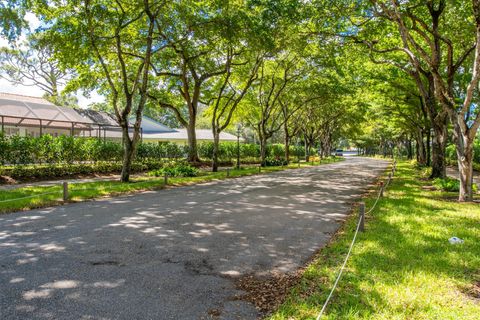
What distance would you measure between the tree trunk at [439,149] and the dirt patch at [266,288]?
50.7ft

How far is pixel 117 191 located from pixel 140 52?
1264 cm

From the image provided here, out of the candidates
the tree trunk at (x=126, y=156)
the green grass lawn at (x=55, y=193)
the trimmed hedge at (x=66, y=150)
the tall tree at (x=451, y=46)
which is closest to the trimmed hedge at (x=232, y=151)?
the trimmed hedge at (x=66, y=150)

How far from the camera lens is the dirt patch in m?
4.18

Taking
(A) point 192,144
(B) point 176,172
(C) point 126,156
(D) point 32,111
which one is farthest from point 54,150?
(D) point 32,111

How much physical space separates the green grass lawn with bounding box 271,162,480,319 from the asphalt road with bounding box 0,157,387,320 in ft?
2.07

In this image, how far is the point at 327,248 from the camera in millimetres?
6398

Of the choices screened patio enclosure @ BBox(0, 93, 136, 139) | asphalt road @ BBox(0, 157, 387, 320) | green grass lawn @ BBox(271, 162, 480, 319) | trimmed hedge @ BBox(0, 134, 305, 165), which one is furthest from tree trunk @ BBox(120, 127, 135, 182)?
screened patio enclosure @ BBox(0, 93, 136, 139)

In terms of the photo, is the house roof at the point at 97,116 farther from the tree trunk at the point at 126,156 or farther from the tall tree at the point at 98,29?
the tree trunk at the point at 126,156

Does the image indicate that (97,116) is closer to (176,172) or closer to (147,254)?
(176,172)

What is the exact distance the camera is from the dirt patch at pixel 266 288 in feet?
13.7

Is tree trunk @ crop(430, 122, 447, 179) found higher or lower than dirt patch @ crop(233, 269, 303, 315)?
higher

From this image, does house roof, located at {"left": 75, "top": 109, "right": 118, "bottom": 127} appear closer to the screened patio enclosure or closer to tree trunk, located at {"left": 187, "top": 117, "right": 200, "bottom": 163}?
the screened patio enclosure

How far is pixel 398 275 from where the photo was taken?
489cm

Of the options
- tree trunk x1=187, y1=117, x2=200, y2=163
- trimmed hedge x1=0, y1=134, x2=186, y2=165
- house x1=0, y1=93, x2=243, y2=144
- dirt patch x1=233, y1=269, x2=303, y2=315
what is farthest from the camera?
tree trunk x1=187, y1=117, x2=200, y2=163
